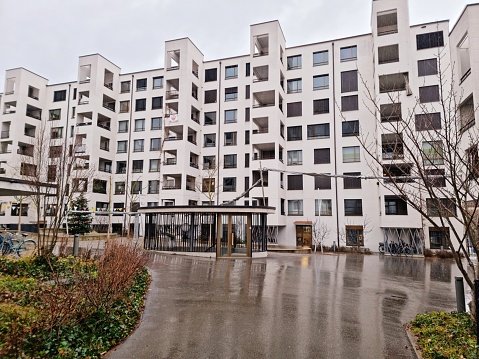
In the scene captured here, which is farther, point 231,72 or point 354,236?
point 231,72

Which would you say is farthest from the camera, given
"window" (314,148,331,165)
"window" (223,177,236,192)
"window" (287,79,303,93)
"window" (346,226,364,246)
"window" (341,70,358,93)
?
"window" (223,177,236,192)

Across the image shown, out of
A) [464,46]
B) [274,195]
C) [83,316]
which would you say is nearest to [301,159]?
[274,195]

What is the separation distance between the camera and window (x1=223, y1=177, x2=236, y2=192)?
1420 inches

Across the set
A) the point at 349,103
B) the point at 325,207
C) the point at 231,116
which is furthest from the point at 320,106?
the point at 325,207

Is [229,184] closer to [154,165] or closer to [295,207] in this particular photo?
[295,207]

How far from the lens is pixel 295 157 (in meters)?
34.5

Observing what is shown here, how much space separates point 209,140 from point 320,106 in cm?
1313

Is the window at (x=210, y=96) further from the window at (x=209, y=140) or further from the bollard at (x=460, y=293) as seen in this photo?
the bollard at (x=460, y=293)

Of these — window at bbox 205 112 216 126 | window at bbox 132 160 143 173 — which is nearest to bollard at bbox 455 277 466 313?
window at bbox 205 112 216 126

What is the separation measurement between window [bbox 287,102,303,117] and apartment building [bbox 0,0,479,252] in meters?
0.15

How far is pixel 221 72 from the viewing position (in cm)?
3872

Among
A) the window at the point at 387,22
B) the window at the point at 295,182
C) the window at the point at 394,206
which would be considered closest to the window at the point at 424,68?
the window at the point at 387,22

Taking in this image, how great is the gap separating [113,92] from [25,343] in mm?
40828

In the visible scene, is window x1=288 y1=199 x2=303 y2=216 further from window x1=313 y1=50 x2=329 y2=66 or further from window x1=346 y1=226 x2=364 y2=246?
window x1=313 y1=50 x2=329 y2=66
